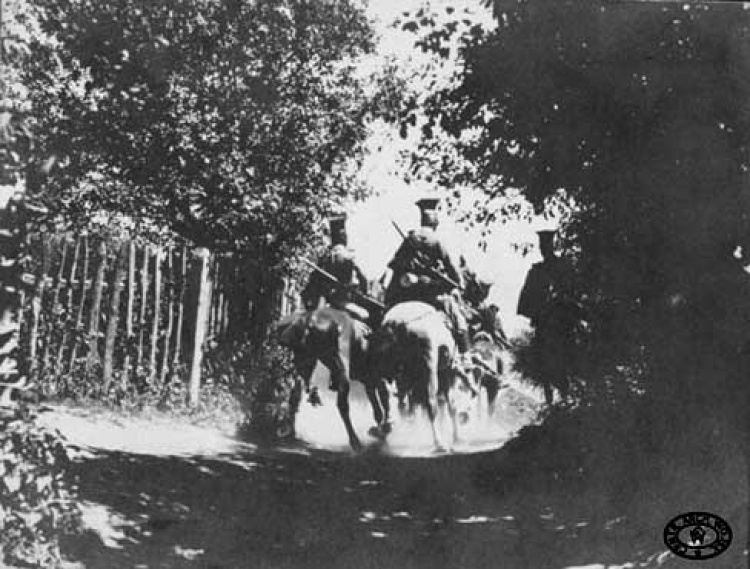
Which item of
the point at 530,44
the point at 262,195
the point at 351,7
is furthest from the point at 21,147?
the point at 530,44

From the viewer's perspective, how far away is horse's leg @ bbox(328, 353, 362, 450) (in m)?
5.22

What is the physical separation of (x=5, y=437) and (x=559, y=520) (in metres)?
3.57

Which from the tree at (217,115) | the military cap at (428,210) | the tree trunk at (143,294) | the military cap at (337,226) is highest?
the tree at (217,115)

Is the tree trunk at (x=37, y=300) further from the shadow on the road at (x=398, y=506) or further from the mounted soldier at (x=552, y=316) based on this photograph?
the mounted soldier at (x=552, y=316)

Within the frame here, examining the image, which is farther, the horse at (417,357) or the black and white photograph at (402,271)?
the horse at (417,357)

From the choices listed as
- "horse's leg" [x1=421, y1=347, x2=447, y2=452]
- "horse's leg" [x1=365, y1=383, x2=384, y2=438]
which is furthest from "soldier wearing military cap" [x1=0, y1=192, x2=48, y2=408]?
"horse's leg" [x1=421, y1=347, x2=447, y2=452]

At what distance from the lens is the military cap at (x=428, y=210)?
5.23 m

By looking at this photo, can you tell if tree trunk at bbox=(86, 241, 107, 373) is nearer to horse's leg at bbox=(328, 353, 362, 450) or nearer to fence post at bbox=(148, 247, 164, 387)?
fence post at bbox=(148, 247, 164, 387)

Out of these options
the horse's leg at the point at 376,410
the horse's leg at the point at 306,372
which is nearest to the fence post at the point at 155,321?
the horse's leg at the point at 306,372

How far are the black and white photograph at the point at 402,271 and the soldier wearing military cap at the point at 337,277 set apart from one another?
2 centimetres

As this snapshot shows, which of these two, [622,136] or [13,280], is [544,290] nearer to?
[622,136]

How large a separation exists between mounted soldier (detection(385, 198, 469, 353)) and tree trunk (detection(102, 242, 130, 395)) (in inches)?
69.7

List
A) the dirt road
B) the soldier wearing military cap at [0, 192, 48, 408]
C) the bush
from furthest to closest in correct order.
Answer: the dirt road, the soldier wearing military cap at [0, 192, 48, 408], the bush

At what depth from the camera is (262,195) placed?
5.23 m
